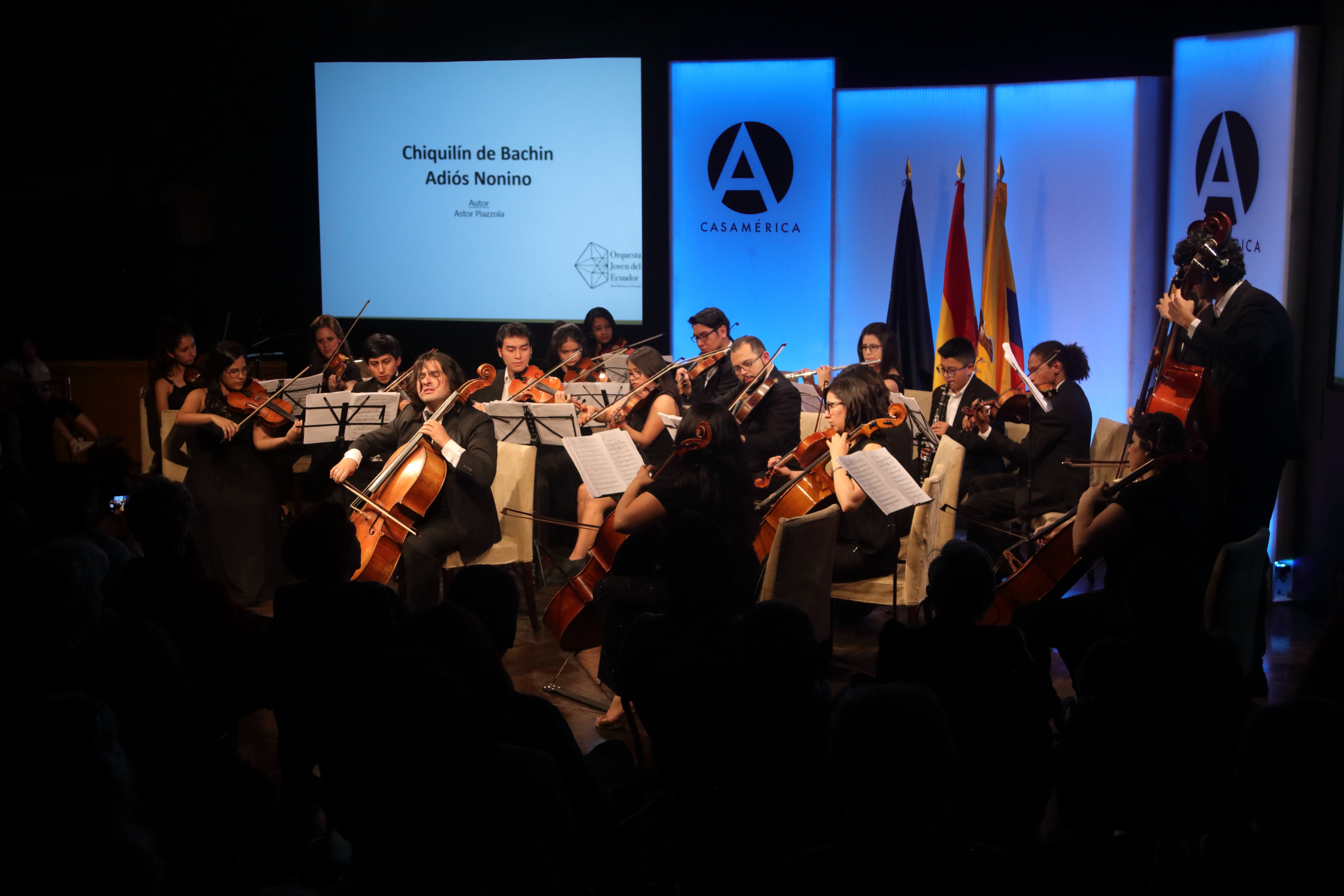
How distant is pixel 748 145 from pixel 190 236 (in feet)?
15.4

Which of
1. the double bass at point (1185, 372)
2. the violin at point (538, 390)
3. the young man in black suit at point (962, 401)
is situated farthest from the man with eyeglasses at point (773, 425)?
the double bass at point (1185, 372)

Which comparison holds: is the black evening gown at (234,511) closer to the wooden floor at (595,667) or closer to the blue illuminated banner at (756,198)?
the wooden floor at (595,667)

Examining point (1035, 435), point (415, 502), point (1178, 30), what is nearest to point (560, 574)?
point (415, 502)

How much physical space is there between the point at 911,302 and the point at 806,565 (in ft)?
12.2

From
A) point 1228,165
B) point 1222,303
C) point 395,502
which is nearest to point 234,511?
point 395,502

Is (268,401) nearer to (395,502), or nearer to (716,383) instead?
(395,502)

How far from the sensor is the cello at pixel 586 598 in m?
3.80

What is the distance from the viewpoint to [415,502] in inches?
172

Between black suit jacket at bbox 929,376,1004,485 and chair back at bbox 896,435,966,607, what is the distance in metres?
1.05

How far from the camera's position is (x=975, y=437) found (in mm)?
5258

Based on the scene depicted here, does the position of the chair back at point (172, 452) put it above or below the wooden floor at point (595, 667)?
above

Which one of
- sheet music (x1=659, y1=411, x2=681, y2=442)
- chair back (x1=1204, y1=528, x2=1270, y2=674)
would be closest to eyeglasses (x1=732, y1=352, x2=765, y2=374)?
sheet music (x1=659, y1=411, x2=681, y2=442)

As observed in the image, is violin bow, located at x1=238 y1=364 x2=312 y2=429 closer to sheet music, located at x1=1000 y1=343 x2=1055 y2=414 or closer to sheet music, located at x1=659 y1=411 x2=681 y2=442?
sheet music, located at x1=659 y1=411 x2=681 y2=442

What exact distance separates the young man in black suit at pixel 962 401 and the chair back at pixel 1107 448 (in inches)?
19.0
